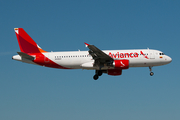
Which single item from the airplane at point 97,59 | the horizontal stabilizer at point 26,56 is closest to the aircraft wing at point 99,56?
the airplane at point 97,59

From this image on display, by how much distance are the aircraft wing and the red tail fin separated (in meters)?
11.0

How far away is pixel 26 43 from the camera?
63406mm

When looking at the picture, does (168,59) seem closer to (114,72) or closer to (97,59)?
(114,72)

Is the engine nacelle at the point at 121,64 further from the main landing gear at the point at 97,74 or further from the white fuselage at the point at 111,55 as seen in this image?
the main landing gear at the point at 97,74

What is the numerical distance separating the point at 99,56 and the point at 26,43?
15.3 meters

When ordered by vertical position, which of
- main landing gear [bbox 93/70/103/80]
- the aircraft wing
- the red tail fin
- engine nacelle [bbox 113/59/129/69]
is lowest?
main landing gear [bbox 93/70/103/80]

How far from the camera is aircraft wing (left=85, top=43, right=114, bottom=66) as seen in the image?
5718 cm

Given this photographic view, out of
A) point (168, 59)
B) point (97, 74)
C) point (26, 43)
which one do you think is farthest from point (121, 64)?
point (26, 43)

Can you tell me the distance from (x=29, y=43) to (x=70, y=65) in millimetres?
9795

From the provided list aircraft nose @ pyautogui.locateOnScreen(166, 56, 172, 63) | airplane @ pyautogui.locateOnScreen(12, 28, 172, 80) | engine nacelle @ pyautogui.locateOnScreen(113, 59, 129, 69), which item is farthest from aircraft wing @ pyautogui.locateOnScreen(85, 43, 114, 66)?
aircraft nose @ pyautogui.locateOnScreen(166, 56, 172, 63)

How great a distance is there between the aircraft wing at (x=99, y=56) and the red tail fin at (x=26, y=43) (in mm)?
11006

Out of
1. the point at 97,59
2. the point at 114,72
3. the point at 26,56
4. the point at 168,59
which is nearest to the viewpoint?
the point at 97,59

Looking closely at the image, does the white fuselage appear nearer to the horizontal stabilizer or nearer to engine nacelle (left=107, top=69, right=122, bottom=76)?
the horizontal stabilizer

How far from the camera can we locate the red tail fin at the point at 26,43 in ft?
206
